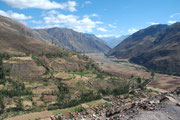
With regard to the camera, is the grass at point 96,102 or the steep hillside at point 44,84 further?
the grass at point 96,102

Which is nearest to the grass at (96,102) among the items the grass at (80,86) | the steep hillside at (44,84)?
the steep hillside at (44,84)

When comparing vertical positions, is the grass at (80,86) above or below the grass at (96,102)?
above

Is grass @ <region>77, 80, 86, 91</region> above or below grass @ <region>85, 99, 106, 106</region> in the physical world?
above

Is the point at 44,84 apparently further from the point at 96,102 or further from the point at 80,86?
the point at 96,102

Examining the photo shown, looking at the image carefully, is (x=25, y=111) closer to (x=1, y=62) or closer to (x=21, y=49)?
(x=1, y=62)

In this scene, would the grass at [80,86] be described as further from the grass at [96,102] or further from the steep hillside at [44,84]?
the grass at [96,102]

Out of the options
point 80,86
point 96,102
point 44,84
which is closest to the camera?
point 96,102

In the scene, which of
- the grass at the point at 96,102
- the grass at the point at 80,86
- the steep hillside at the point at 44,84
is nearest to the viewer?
the steep hillside at the point at 44,84

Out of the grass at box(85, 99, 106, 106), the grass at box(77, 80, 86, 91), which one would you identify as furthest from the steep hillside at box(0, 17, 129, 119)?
the grass at box(85, 99, 106, 106)

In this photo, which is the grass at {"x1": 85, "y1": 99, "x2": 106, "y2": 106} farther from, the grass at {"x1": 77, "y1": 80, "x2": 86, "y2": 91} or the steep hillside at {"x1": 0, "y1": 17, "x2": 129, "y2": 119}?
the grass at {"x1": 77, "y1": 80, "x2": 86, "y2": 91}

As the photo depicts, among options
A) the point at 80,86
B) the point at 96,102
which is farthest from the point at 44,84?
the point at 96,102

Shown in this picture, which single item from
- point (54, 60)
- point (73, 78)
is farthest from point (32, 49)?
point (73, 78)
